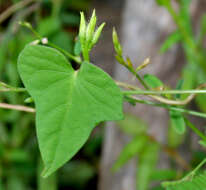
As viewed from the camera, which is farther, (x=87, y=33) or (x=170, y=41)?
(x=170, y=41)

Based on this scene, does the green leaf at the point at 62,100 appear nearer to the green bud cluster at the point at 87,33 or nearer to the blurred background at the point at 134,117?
the green bud cluster at the point at 87,33

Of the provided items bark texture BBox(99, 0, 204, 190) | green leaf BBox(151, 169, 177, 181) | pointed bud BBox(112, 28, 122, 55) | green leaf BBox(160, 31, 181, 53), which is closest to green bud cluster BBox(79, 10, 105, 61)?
pointed bud BBox(112, 28, 122, 55)

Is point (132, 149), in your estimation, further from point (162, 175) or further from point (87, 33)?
point (87, 33)

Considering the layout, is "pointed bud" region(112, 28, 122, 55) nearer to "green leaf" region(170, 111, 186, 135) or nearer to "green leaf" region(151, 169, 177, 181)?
"green leaf" region(170, 111, 186, 135)

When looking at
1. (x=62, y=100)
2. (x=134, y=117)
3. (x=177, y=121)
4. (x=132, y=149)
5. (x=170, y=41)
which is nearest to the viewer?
(x=62, y=100)

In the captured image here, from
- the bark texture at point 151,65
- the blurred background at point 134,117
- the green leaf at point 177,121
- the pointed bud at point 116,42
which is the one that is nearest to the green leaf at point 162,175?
the blurred background at point 134,117

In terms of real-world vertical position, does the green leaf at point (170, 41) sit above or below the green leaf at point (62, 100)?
above

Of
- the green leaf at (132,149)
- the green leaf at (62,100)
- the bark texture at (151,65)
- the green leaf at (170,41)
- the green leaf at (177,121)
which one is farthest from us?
the bark texture at (151,65)

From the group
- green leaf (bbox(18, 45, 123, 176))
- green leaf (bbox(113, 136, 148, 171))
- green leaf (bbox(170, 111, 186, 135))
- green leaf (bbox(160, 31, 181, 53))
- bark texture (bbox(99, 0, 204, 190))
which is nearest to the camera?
green leaf (bbox(18, 45, 123, 176))

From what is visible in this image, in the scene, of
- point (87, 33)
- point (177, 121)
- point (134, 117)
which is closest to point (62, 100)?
point (87, 33)
